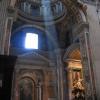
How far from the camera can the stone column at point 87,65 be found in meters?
8.58

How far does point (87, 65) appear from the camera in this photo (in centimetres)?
908

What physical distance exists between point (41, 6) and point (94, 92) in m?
8.50

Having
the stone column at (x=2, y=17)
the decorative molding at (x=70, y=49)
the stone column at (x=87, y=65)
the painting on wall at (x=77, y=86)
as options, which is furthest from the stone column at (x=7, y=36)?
the painting on wall at (x=77, y=86)

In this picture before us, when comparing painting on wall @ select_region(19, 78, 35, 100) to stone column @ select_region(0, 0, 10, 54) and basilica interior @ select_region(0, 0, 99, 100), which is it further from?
stone column @ select_region(0, 0, 10, 54)

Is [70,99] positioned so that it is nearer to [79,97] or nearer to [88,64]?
[79,97]

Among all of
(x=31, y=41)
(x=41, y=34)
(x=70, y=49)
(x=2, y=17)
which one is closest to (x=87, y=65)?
(x=70, y=49)

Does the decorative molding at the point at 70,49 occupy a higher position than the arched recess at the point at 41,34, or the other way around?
the arched recess at the point at 41,34

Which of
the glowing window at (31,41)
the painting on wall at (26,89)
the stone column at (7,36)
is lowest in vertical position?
the painting on wall at (26,89)

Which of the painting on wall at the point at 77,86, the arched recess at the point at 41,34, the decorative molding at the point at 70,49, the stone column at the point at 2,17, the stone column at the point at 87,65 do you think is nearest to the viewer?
the stone column at the point at 2,17

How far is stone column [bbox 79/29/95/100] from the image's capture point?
858 centimetres

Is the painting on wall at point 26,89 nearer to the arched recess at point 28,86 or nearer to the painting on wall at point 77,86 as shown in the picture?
the arched recess at point 28,86

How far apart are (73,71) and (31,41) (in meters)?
3.60

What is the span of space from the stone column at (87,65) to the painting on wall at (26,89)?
5137mm

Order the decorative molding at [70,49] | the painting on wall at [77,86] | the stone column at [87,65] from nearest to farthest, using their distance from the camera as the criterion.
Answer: the stone column at [87,65] < the decorative molding at [70,49] < the painting on wall at [77,86]
